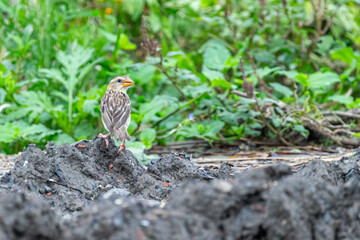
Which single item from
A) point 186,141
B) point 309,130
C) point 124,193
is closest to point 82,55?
point 186,141

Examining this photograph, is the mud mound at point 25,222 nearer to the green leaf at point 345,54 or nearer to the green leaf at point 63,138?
the green leaf at point 63,138

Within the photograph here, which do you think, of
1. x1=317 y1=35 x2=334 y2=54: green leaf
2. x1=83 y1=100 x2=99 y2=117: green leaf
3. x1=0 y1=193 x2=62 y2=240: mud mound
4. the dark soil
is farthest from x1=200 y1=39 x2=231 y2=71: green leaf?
x1=0 y1=193 x2=62 y2=240: mud mound

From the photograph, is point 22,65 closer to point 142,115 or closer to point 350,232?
point 142,115

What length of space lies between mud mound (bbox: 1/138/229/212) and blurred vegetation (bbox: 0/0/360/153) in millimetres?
735

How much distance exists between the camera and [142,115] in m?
4.29

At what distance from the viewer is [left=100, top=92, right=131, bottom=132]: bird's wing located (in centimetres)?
325

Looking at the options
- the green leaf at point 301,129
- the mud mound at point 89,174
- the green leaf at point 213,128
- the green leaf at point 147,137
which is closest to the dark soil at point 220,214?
the mud mound at point 89,174

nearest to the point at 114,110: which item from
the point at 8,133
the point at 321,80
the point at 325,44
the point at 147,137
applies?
the point at 147,137

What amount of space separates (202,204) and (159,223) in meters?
0.16

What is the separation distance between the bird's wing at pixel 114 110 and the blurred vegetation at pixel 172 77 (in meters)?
0.36

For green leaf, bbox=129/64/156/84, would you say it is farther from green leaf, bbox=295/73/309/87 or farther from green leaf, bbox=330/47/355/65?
green leaf, bbox=330/47/355/65

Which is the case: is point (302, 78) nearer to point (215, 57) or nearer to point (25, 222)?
point (215, 57)

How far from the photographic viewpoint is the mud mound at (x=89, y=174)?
2.45 m

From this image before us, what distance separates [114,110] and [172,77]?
1.52 metres
